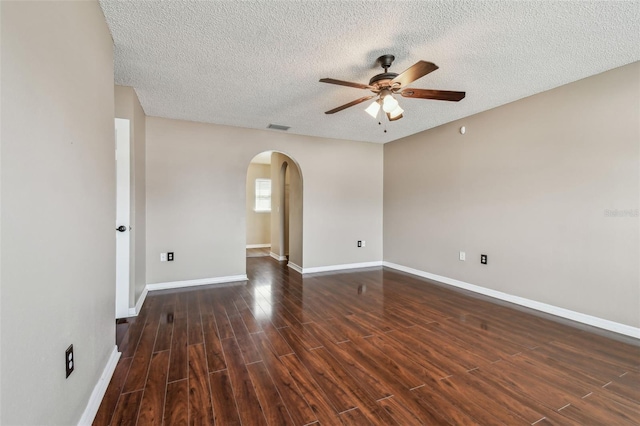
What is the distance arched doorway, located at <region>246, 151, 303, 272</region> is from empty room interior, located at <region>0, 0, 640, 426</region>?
0.46 meters

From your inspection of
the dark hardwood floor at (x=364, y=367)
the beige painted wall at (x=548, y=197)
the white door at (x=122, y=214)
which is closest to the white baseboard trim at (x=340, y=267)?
the beige painted wall at (x=548, y=197)

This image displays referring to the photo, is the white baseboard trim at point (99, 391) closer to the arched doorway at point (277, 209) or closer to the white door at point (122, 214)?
the white door at point (122, 214)

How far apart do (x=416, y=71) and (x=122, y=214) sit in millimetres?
3041

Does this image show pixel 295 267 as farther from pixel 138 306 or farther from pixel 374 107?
pixel 374 107

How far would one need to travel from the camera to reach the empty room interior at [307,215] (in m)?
1.20

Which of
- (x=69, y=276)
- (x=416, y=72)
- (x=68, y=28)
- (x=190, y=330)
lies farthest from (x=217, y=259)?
(x=416, y=72)

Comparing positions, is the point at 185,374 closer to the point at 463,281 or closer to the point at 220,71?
the point at 220,71

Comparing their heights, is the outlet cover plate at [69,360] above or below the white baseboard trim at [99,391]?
above

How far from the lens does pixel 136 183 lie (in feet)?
10.5

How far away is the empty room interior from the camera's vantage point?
3.95 feet

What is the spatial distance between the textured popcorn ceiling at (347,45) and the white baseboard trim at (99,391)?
91.5 inches

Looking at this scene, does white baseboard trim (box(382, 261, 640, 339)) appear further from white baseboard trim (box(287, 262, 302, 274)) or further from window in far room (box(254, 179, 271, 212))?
window in far room (box(254, 179, 271, 212))

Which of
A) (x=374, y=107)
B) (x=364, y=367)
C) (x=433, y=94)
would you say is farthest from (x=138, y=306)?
(x=433, y=94)

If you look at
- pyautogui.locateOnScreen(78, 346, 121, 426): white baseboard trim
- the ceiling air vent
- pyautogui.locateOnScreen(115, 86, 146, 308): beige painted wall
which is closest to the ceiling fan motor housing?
the ceiling air vent
